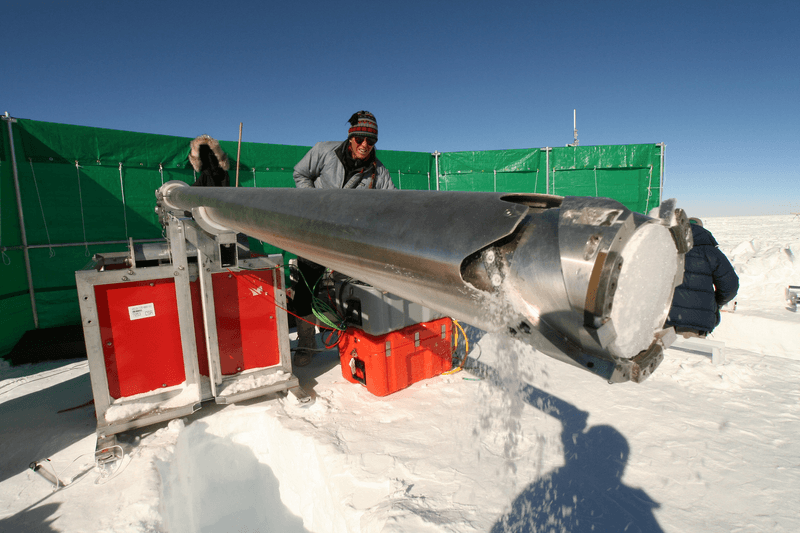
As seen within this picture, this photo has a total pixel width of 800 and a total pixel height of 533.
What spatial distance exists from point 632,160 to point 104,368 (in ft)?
28.3

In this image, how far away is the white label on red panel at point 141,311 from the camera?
103 inches

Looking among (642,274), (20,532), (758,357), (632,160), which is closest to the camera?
(642,274)

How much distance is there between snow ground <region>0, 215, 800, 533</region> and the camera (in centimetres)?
199

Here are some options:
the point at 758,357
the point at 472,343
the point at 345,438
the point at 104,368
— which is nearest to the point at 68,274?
the point at 104,368

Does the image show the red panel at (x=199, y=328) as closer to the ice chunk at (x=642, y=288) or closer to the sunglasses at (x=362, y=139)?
the sunglasses at (x=362, y=139)

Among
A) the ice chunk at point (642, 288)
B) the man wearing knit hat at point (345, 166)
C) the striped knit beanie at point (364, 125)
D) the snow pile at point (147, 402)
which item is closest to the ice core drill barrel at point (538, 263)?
the ice chunk at point (642, 288)

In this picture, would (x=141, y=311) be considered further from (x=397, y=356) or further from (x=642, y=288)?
(x=642, y=288)

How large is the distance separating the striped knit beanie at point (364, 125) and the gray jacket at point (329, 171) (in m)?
0.33

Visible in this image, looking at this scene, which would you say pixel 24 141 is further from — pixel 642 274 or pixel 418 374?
pixel 642 274

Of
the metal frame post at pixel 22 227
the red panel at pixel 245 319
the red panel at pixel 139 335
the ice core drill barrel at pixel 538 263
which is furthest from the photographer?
the metal frame post at pixel 22 227

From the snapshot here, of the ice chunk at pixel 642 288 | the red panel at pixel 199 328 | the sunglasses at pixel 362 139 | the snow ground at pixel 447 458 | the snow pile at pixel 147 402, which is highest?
the sunglasses at pixel 362 139

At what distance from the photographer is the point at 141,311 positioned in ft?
8.70

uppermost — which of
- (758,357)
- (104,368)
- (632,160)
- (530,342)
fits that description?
(632,160)

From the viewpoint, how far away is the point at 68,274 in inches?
201
